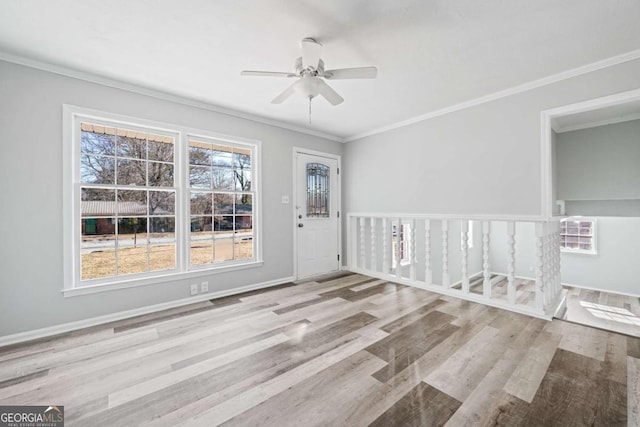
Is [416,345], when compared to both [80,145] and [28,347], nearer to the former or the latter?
[28,347]

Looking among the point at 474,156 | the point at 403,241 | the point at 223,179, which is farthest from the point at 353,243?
the point at 223,179

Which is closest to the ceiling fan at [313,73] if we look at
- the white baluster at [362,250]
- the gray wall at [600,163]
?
the white baluster at [362,250]

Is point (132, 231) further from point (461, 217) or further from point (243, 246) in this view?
point (461, 217)

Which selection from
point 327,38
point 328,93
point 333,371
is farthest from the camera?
point 328,93

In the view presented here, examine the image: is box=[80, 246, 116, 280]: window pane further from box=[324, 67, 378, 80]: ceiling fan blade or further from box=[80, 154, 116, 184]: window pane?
box=[324, 67, 378, 80]: ceiling fan blade

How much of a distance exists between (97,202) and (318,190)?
3.09 metres

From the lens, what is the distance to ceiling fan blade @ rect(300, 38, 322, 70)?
1.97m

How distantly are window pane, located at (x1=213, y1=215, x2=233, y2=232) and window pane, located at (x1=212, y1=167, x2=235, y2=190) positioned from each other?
419 millimetres

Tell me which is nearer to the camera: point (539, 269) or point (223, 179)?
point (539, 269)

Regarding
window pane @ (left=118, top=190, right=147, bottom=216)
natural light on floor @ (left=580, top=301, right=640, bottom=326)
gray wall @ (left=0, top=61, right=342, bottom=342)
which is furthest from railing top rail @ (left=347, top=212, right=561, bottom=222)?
gray wall @ (left=0, top=61, right=342, bottom=342)

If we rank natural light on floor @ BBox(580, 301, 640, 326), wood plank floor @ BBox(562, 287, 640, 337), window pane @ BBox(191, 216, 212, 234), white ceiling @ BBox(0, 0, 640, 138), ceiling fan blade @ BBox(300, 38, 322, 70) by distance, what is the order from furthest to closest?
natural light on floor @ BBox(580, 301, 640, 326), wood plank floor @ BBox(562, 287, 640, 337), window pane @ BBox(191, 216, 212, 234), ceiling fan blade @ BBox(300, 38, 322, 70), white ceiling @ BBox(0, 0, 640, 138)

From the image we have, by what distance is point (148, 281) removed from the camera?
118 inches

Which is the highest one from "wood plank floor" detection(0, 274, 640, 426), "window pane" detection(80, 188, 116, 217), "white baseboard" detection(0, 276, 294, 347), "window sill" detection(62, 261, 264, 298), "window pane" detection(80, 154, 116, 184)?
"window pane" detection(80, 154, 116, 184)

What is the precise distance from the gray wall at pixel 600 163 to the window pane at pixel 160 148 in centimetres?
563
